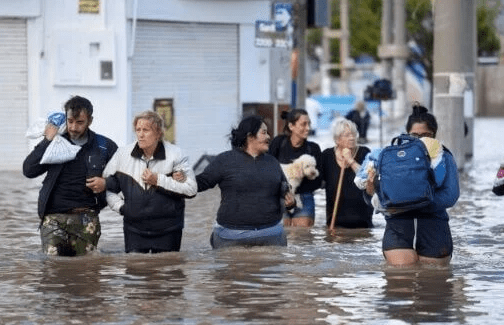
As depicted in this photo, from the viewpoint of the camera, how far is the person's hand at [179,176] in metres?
13.4

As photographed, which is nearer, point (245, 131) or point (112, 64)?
point (245, 131)

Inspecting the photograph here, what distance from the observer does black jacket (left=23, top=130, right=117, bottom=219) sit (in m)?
13.5


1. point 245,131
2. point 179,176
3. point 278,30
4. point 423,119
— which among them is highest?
point 278,30

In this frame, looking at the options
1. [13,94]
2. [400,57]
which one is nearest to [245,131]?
[13,94]

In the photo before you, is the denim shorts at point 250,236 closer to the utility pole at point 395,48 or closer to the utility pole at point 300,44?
the utility pole at point 300,44

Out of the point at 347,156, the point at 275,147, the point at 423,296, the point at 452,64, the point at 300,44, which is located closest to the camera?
the point at 423,296

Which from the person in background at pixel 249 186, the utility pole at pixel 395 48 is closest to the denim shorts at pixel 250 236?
the person in background at pixel 249 186

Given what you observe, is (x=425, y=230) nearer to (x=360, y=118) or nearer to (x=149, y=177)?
(x=149, y=177)

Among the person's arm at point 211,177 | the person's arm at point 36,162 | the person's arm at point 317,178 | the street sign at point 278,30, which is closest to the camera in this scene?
the person's arm at point 36,162

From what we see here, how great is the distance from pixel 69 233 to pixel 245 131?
173 cm

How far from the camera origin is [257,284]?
12.6 m

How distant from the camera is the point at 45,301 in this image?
11.8m

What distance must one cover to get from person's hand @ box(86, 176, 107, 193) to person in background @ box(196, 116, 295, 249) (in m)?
0.91

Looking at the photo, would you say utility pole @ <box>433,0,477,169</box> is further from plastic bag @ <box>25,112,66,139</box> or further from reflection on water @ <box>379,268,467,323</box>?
plastic bag @ <box>25,112,66,139</box>
